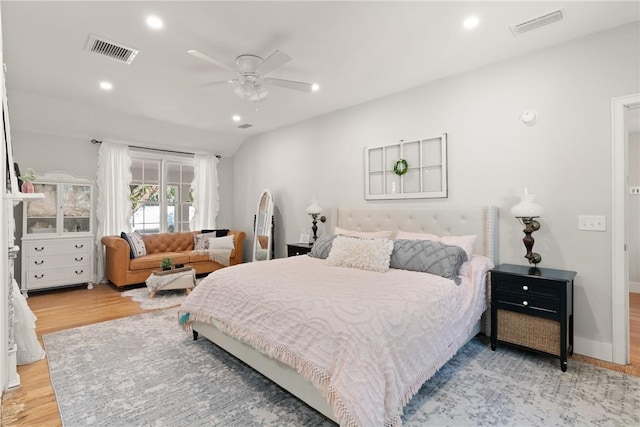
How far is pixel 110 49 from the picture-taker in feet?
9.67

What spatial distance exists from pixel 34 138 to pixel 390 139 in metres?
5.29

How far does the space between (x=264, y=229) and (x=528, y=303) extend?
13.9 ft

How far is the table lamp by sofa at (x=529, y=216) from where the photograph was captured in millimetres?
2790

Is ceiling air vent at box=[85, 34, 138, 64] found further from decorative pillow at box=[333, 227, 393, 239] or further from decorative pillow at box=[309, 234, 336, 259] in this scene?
decorative pillow at box=[333, 227, 393, 239]

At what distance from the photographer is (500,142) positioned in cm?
320

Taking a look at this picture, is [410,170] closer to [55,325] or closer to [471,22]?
[471,22]

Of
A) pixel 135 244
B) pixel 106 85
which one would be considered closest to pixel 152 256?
pixel 135 244

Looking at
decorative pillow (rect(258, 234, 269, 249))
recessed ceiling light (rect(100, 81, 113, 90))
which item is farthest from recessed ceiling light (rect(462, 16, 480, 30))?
decorative pillow (rect(258, 234, 269, 249))

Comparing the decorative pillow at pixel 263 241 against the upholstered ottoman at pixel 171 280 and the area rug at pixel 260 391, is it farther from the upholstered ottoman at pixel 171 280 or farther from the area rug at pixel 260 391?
the area rug at pixel 260 391

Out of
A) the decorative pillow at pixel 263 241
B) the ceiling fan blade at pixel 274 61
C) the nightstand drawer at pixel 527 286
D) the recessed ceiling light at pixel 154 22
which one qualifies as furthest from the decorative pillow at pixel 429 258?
the decorative pillow at pixel 263 241

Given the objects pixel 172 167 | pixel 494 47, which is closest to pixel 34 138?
pixel 172 167

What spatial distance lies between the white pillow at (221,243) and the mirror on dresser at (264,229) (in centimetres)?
44

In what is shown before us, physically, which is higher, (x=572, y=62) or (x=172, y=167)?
(x=572, y=62)

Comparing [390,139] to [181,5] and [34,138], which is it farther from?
[34,138]
